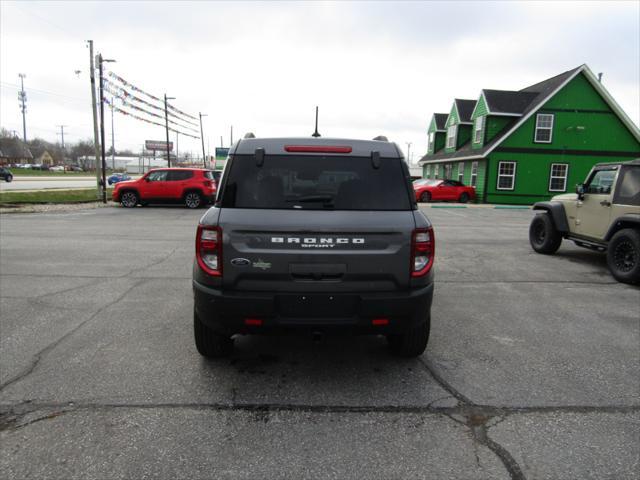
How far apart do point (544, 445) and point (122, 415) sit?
278cm

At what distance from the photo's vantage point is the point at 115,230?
12258 millimetres

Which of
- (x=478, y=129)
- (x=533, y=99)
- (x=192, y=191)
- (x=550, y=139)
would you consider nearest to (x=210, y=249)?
(x=192, y=191)

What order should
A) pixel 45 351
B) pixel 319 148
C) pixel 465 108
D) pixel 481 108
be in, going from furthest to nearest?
pixel 465 108
pixel 481 108
pixel 45 351
pixel 319 148

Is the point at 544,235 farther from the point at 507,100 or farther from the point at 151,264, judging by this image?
the point at 507,100

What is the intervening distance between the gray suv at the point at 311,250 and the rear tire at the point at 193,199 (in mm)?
16786

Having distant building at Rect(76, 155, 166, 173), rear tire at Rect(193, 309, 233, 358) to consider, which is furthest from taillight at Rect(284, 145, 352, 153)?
distant building at Rect(76, 155, 166, 173)

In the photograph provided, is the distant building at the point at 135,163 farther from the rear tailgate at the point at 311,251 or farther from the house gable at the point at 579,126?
the rear tailgate at the point at 311,251

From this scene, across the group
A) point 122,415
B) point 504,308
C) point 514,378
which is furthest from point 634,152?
point 122,415

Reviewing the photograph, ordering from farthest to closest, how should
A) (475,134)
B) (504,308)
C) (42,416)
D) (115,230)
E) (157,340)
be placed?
1. (475,134)
2. (115,230)
3. (504,308)
4. (157,340)
5. (42,416)

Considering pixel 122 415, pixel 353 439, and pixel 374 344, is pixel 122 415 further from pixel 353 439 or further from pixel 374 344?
pixel 374 344

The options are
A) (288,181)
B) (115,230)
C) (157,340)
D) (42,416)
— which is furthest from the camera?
(115,230)

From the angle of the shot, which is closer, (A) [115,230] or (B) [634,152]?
(A) [115,230]

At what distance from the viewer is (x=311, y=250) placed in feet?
10.3

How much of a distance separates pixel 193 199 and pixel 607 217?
52.5 feet
